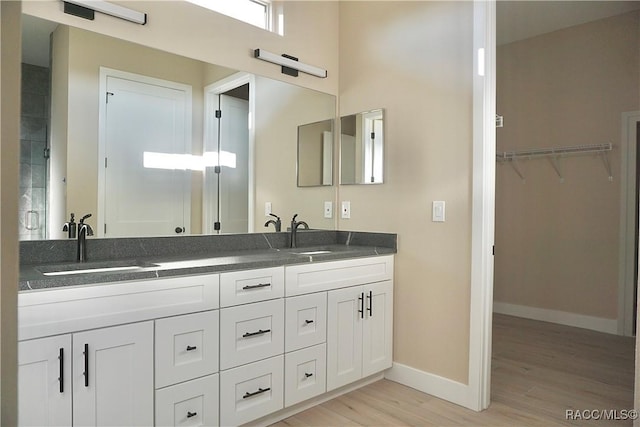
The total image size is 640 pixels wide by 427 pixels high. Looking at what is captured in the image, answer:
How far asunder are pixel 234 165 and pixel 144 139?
22.3 inches

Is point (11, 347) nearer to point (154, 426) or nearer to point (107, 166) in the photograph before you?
point (154, 426)

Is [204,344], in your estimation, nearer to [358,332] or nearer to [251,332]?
[251,332]

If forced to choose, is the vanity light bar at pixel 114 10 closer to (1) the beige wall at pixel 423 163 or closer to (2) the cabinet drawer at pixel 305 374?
(1) the beige wall at pixel 423 163

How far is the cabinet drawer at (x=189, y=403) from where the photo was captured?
1.76 metres

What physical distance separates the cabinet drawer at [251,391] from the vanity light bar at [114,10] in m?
1.75

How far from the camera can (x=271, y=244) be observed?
2.82 metres

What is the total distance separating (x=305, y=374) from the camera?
91.1 inches

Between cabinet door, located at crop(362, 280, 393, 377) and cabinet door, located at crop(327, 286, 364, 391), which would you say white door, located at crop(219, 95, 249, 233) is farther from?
cabinet door, located at crop(362, 280, 393, 377)

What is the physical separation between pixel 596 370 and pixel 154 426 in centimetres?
292

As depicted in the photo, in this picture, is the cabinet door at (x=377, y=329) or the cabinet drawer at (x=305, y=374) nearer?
the cabinet drawer at (x=305, y=374)

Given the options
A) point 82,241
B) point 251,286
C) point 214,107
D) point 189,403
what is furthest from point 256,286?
point 214,107

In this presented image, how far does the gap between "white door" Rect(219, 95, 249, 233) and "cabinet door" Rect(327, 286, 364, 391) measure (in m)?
0.74

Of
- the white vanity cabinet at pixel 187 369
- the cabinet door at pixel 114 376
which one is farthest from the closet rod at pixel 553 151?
the cabinet door at pixel 114 376

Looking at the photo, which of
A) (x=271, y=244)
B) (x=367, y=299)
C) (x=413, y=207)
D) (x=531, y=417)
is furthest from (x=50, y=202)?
(x=531, y=417)
